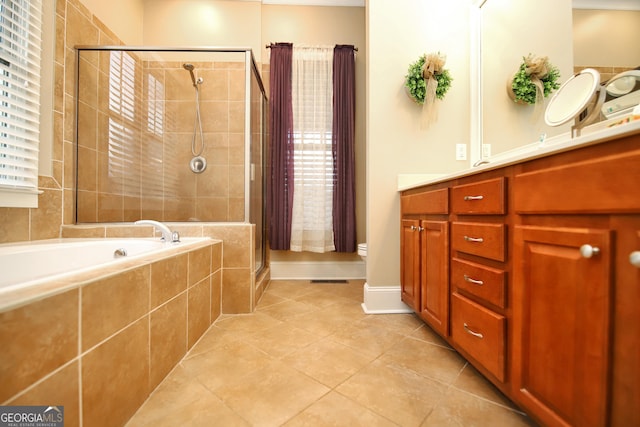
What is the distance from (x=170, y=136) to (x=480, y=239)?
2584 mm

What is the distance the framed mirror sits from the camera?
38.1 inches

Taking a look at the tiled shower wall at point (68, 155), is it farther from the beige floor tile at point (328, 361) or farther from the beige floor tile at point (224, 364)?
the beige floor tile at point (328, 361)

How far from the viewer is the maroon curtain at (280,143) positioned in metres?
2.47

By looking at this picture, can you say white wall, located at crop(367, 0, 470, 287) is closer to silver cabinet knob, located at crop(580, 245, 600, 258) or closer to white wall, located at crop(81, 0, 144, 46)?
silver cabinet knob, located at crop(580, 245, 600, 258)

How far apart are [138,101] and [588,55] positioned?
2982 mm

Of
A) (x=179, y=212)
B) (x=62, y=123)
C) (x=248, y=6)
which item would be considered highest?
(x=248, y=6)

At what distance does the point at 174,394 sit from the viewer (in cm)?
91

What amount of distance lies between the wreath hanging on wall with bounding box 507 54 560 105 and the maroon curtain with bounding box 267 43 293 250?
1.77m

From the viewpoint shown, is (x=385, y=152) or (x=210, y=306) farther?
(x=385, y=152)

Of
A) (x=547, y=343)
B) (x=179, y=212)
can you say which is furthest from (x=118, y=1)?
(x=547, y=343)

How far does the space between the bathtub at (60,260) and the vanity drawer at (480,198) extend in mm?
1265

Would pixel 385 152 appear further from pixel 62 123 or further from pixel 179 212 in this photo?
pixel 62 123

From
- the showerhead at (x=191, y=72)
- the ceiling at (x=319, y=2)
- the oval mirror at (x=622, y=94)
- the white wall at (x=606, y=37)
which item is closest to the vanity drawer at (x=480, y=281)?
the oval mirror at (x=622, y=94)

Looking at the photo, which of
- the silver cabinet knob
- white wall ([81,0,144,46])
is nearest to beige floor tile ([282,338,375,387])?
the silver cabinet knob
